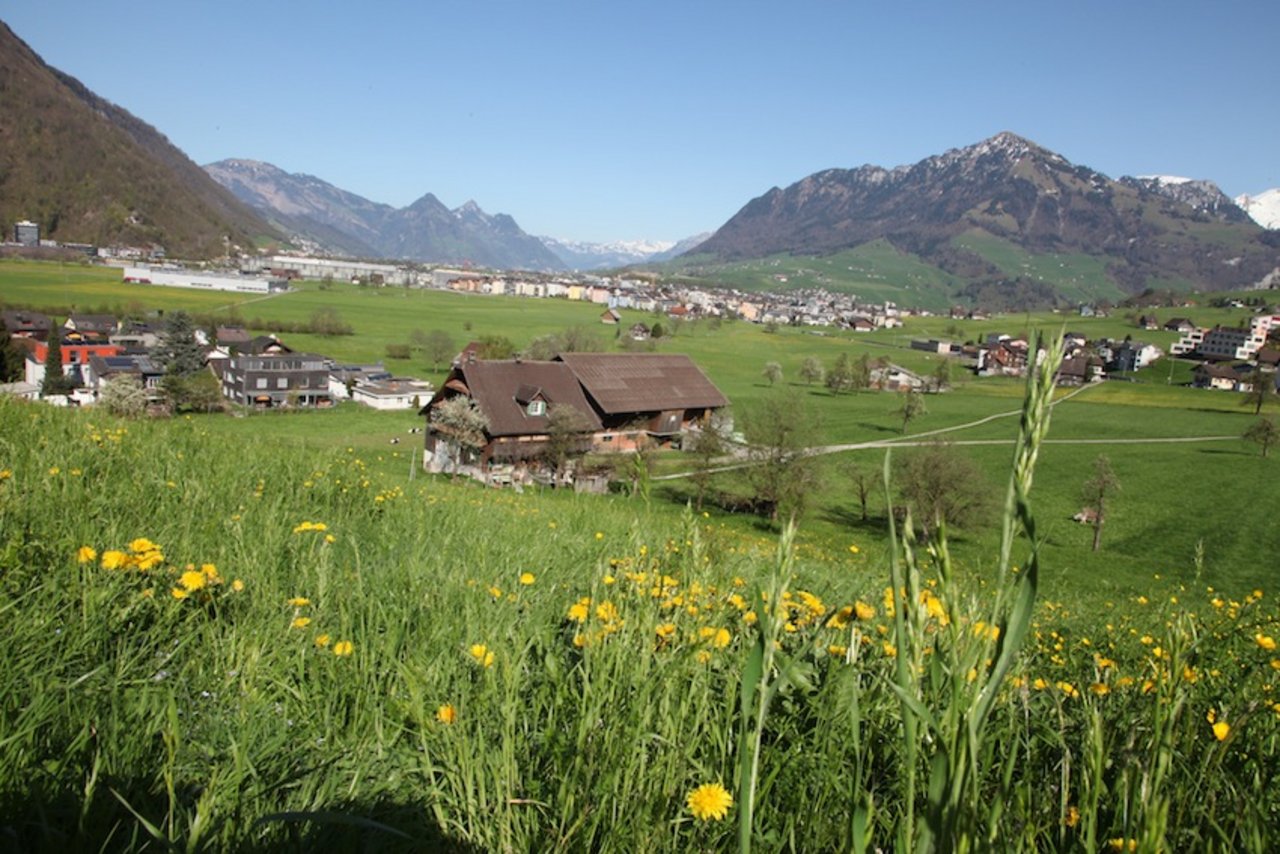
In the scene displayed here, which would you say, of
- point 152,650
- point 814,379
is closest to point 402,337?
point 814,379

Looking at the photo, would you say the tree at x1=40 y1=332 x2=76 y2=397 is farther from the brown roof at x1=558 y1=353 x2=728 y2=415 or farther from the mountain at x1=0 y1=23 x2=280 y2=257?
the mountain at x1=0 y1=23 x2=280 y2=257

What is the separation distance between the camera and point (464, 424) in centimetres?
4184

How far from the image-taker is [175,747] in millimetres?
1782

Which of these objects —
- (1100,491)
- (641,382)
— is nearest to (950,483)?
(1100,491)

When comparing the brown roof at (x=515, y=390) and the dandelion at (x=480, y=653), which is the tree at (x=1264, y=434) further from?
the dandelion at (x=480, y=653)

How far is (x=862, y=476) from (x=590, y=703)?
41.5 meters

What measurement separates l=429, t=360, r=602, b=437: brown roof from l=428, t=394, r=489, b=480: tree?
0.54m

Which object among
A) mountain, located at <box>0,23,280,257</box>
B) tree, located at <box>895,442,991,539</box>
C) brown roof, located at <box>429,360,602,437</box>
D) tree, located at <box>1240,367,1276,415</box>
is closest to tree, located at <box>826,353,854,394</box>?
tree, located at <box>1240,367,1276,415</box>

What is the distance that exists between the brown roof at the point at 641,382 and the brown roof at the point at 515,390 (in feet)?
6.04

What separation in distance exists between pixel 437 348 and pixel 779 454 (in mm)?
69669

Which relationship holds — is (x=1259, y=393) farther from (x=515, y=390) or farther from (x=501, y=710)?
(x=501, y=710)

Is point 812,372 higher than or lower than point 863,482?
higher

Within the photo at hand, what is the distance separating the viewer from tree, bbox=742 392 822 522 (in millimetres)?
37875

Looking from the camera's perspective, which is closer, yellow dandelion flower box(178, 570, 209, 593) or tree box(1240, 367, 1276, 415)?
yellow dandelion flower box(178, 570, 209, 593)
